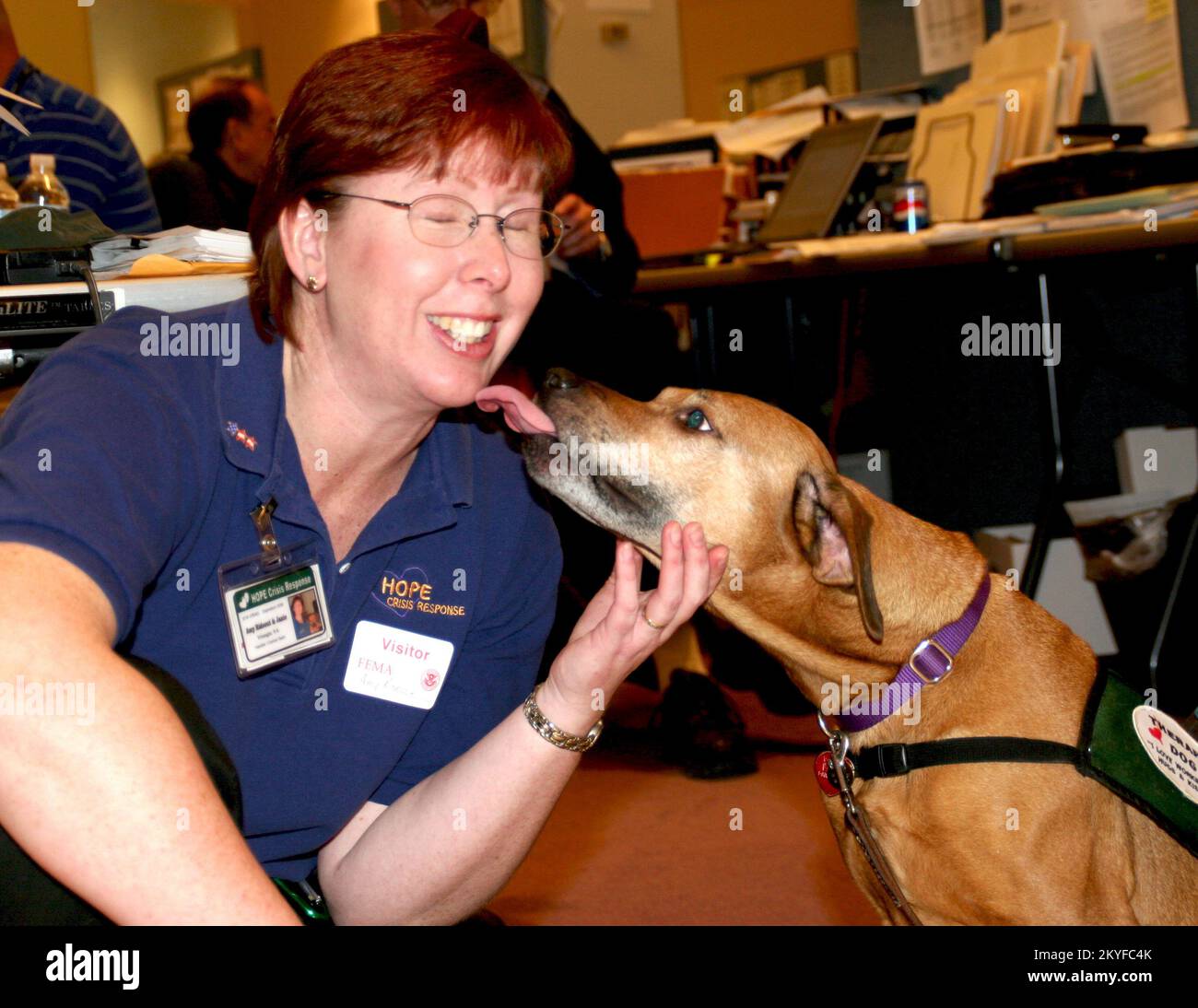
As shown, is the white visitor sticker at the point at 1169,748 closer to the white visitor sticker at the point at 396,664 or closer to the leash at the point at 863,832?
the leash at the point at 863,832

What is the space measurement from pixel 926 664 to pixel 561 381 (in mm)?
666

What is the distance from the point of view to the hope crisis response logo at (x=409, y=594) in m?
1.57

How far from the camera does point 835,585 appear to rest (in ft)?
6.00

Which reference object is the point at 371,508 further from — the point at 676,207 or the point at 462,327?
the point at 676,207

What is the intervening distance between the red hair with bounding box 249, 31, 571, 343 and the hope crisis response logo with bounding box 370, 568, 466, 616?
0.33 m

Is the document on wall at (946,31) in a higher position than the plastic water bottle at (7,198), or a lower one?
higher

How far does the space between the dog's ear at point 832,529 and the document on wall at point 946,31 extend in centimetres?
331

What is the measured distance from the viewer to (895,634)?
1.78m

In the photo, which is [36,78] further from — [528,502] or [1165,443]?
[1165,443]
